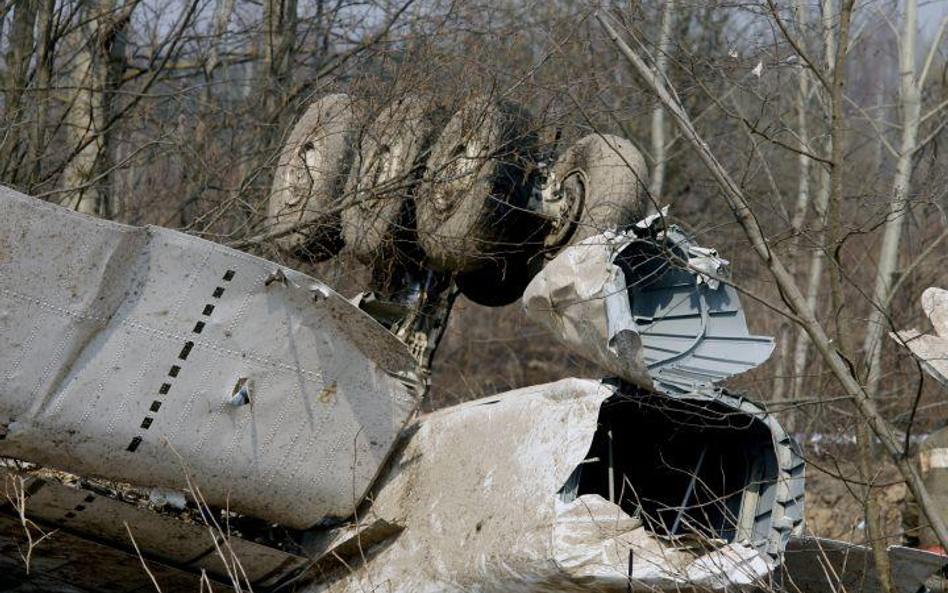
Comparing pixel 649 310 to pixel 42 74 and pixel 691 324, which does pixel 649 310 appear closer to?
pixel 691 324

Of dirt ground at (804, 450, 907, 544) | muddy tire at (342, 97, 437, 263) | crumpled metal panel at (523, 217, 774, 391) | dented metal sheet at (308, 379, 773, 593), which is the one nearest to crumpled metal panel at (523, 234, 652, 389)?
crumpled metal panel at (523, 217, 774, 391)

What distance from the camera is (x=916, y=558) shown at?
6121mm

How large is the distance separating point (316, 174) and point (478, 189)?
122 centimetres

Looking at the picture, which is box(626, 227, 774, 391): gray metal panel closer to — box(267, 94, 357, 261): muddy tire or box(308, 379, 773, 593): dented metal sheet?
box(308, 379, 773, 593): dented metal sheet

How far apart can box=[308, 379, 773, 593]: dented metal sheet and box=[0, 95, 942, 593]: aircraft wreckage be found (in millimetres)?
10

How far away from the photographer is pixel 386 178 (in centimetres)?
809

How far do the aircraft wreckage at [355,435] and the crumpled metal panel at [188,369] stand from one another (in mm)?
10

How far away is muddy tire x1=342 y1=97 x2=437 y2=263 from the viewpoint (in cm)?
790

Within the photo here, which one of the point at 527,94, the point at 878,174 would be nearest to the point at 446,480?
the point at 527,94

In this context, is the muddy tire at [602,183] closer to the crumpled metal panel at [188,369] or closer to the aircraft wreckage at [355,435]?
the aircraft wreckage at [355,435]

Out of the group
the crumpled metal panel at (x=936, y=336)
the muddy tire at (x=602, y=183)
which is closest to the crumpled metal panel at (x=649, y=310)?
the crumpled metal panel at (x=936, y=336)

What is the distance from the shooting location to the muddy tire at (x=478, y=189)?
7.39 meters

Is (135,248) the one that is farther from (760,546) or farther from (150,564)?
(760,546)

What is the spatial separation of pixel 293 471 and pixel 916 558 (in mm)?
2995
